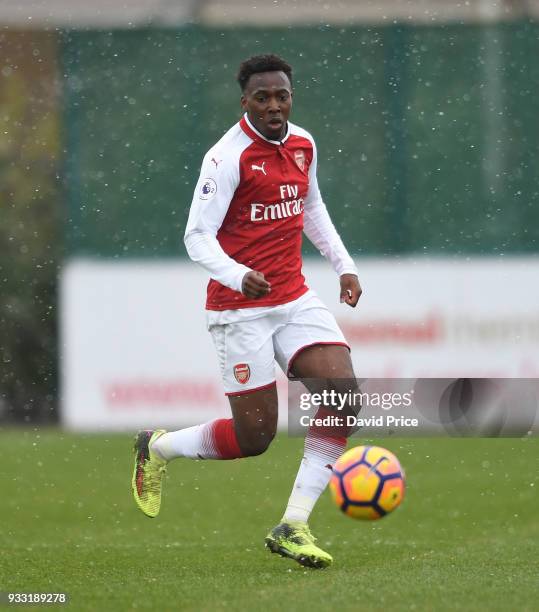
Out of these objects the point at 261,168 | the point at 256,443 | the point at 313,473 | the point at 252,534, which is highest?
the point at 261,168

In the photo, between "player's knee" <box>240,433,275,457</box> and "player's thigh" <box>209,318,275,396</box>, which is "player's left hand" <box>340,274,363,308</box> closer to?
"player's thigh" <box>209,318,275,396</box>

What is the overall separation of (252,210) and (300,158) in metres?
0.38

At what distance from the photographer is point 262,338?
22.2 ft

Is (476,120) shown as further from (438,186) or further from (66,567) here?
(66,567)

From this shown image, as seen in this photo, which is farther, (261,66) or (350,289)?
(350,289)

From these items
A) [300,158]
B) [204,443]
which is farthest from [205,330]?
[300,158]

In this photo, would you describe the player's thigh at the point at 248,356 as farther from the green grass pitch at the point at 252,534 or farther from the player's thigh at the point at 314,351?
the green grass pitch at the point at 252,534

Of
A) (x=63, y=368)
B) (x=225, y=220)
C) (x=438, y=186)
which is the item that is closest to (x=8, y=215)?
(x=63, y=368)

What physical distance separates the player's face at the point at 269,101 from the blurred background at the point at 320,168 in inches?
254

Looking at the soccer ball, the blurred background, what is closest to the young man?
the soccer ball

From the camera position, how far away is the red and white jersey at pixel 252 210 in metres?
6.60

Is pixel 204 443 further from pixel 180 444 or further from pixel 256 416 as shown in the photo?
pixel 256 416

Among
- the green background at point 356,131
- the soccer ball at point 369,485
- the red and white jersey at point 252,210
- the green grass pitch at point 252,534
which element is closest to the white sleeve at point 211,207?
the red and white jersey at point 252,210

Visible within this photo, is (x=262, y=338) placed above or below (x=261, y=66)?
below
